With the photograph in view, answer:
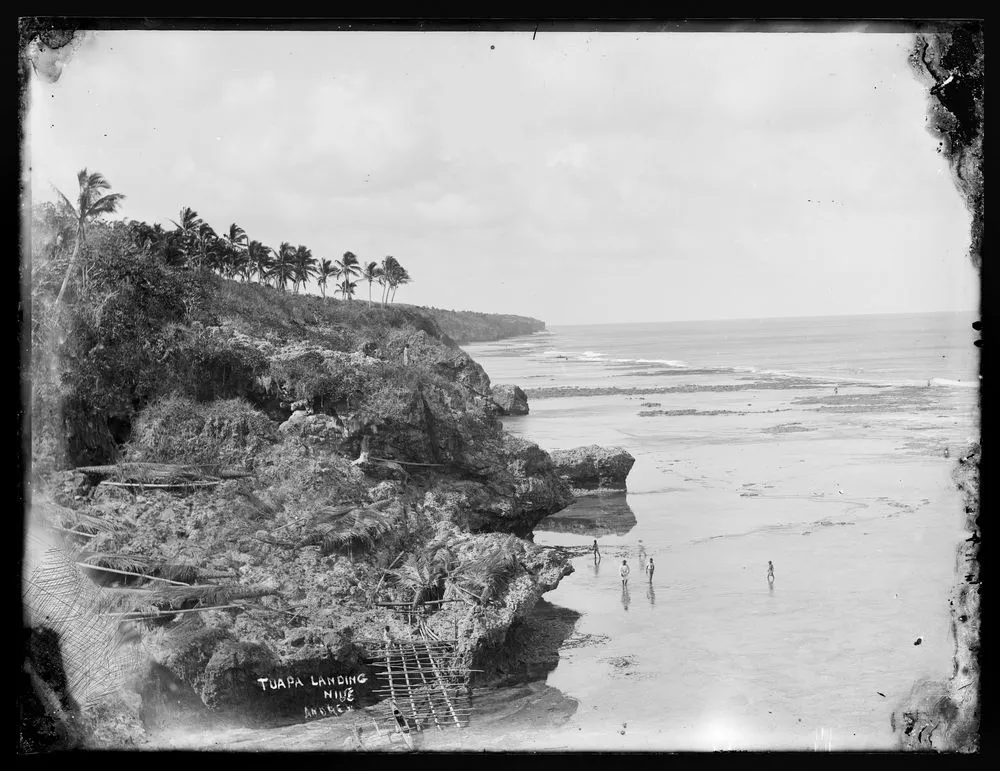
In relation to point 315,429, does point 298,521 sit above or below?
below

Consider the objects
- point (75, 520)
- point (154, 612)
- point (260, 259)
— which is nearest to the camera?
point (154, 612)

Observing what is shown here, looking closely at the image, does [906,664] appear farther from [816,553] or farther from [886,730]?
[816,553]

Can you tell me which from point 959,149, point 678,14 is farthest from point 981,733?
point 678,14

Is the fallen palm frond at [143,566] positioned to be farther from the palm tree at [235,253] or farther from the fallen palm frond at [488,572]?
the palm tree at [235,253]

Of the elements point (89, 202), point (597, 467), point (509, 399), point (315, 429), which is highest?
point (89, 202)

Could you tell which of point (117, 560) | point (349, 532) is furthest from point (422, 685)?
point (117, 560)

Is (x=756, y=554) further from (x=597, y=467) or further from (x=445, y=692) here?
(x=445, y=692)

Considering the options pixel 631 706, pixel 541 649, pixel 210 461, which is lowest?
pixel 631 706
